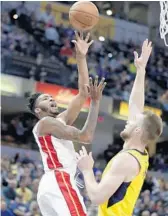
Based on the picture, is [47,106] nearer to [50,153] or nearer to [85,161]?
[50,153]

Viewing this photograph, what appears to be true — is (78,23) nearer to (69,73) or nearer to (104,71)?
(69,73)

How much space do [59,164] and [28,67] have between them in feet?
33.2

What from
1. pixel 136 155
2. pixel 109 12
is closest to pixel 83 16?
pixel 136 155

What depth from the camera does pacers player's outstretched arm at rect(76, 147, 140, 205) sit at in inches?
144

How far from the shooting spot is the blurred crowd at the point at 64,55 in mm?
14992

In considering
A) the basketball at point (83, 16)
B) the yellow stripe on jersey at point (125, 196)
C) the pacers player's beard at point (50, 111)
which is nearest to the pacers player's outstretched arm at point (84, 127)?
the pacers player's beard at point (50, 111)

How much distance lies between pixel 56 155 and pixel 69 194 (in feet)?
1.05

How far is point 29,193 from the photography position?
987 centimetres

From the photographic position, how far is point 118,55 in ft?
59.3

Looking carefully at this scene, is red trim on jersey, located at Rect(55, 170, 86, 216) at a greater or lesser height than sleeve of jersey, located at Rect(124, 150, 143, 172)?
lesser

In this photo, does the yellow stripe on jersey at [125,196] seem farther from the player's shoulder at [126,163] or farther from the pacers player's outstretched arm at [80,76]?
the pacers player's outstretched arm at [80,76]

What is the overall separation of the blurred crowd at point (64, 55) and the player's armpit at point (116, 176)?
1058 centimetres

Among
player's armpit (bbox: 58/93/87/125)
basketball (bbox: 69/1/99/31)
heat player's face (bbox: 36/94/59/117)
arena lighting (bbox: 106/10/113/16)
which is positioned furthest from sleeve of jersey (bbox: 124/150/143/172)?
arena lighting (bbox: 106/10/113/16)

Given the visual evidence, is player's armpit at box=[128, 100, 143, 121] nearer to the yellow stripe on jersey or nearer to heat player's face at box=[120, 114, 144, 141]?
heat player's face at box=[120, 114, 144, 141]
